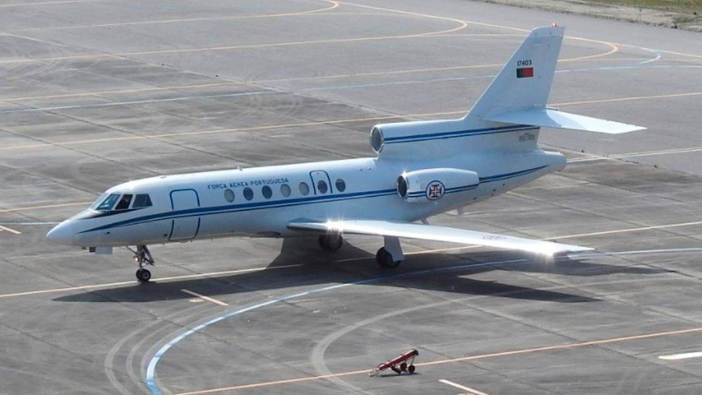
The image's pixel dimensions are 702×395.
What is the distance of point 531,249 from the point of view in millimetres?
39531

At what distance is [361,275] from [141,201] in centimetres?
623

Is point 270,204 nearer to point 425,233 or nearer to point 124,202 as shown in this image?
point 124,202

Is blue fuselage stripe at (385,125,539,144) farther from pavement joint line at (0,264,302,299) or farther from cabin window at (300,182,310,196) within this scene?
pavement joint line at (0,264,302,299)

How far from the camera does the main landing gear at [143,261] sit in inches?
1623

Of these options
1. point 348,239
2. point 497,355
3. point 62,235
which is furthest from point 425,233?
point 62,235

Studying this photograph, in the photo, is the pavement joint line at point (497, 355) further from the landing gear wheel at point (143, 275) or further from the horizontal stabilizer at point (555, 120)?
the landing gear wheel at point (143, 275)

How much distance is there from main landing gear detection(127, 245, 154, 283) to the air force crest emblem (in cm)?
804

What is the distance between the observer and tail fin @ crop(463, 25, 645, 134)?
45.7 meters

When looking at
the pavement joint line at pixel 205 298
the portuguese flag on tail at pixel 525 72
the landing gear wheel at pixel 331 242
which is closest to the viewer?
the pavement joint line at pixel 205 298

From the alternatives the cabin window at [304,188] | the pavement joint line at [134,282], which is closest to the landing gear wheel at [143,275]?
the pavement joint line at [134,282]

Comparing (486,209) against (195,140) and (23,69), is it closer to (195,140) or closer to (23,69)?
(195,140)

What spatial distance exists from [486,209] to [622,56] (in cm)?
3074

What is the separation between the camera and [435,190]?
1736 inches

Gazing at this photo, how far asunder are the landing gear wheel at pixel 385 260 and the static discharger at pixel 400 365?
9.00 metres
